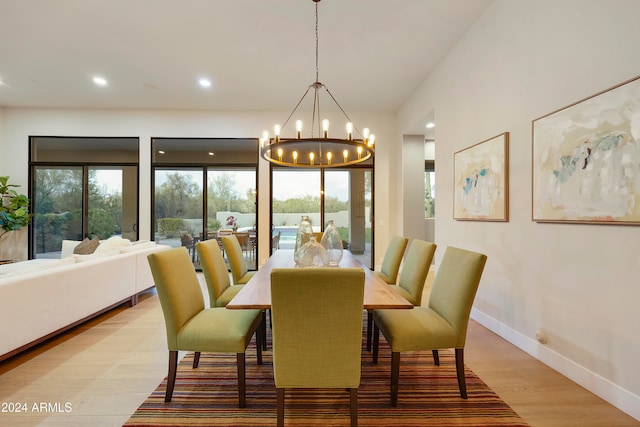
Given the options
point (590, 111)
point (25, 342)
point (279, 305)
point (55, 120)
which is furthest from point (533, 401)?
point (55, 120)

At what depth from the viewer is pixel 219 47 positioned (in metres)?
3.45

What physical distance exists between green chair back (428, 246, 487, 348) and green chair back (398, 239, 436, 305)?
0.26m

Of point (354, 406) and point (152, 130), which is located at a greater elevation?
point (152, 130)

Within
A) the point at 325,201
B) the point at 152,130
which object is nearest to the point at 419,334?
the point at 325,201

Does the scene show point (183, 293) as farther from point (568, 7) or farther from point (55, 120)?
point (55, 120)

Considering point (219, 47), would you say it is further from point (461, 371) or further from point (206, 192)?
point (461, 371)

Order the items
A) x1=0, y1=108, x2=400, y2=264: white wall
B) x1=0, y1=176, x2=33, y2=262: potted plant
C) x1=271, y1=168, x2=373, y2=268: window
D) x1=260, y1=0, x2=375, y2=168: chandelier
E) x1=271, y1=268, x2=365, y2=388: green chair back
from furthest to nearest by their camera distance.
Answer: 1. x1=271, y1=168, x2=373, y2=268: window
2. x1=0, y1=108, x2=400, y2=264: white wall
3. x1=0, y1=176, x2=33, y2=262: potted plant
4. x1=260, y1=0, x2=375, y2=168: chandelier
5. x1=271, y1=268, x2=365, y2=388: green chair back

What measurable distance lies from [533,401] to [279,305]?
5.87 ft

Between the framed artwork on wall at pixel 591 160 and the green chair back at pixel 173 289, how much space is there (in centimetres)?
270

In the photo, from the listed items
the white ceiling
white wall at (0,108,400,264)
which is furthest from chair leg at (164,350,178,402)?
white wall at (0,108,400,264)

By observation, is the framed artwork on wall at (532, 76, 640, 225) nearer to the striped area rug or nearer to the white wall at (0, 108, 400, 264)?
the striped area rug

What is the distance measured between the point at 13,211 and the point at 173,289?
5.61 meters

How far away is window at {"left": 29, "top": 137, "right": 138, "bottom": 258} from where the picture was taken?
18.1 feet

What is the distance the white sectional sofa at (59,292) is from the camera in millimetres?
2135
